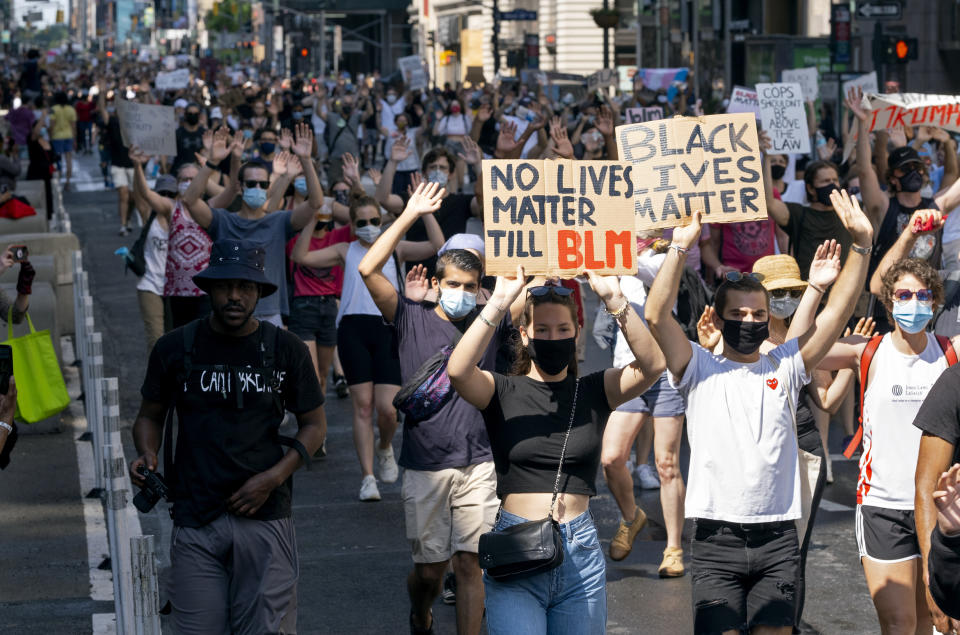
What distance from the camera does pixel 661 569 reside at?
26.7 feet

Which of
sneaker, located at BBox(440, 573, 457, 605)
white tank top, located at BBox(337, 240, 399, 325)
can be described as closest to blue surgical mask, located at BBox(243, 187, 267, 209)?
white tank top, located at BBox(337, 240, 399, 325)

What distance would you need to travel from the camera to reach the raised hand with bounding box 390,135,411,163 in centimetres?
1149

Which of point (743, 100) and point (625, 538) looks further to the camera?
point (743, 100)

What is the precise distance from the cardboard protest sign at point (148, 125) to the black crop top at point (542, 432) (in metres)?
11.1

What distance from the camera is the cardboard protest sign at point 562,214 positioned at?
18.6 feet

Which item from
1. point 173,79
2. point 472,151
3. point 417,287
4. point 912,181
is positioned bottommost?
point 417,287

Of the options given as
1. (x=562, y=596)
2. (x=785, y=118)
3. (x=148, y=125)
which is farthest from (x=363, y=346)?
(x=148, y=125)

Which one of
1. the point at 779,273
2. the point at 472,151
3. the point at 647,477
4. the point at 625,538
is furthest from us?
the point at 472,151

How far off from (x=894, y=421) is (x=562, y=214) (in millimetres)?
1482

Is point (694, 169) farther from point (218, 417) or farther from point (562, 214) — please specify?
point (218, 417)

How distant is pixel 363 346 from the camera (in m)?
9.80

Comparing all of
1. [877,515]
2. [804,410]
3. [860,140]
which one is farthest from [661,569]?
[860,140]

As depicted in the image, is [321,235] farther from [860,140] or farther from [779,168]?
[779,168]

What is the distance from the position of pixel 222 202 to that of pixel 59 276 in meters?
4.16
